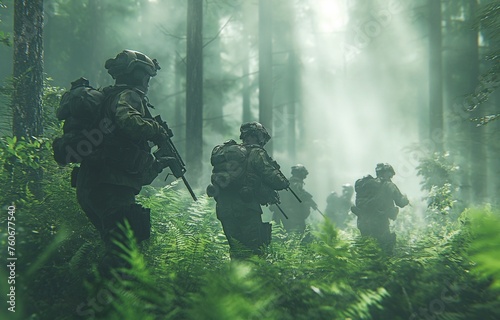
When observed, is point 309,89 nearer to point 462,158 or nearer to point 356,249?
point 462,158

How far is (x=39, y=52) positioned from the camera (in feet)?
25.0

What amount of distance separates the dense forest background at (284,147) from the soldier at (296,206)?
63 cm

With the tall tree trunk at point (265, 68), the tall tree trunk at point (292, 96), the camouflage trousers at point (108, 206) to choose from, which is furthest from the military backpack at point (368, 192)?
the tall tree trunk at point (292, 96)

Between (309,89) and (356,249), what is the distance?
1041 inches

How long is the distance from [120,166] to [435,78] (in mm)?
14079

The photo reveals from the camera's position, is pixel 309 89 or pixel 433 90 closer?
pixel 433 90

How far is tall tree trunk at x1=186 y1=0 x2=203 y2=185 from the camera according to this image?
39.6 ft

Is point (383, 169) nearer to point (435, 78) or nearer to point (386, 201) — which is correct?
point (386, 201)

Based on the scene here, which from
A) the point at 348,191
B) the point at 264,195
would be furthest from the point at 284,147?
the point at 264,195

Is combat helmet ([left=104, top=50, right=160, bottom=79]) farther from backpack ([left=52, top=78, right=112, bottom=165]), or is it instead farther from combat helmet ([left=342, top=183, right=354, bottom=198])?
combat helmet ([left=342, top=183, right=354, bottom=198])

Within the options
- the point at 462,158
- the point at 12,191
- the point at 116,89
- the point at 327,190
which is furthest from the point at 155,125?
the point at 327,190

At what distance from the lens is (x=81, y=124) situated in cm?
461

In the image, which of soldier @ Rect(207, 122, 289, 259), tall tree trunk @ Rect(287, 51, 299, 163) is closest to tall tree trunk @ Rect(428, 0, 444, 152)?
tall tree trunk @ Rect(287, 51, 299, 163)

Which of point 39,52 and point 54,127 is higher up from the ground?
point 39,52
